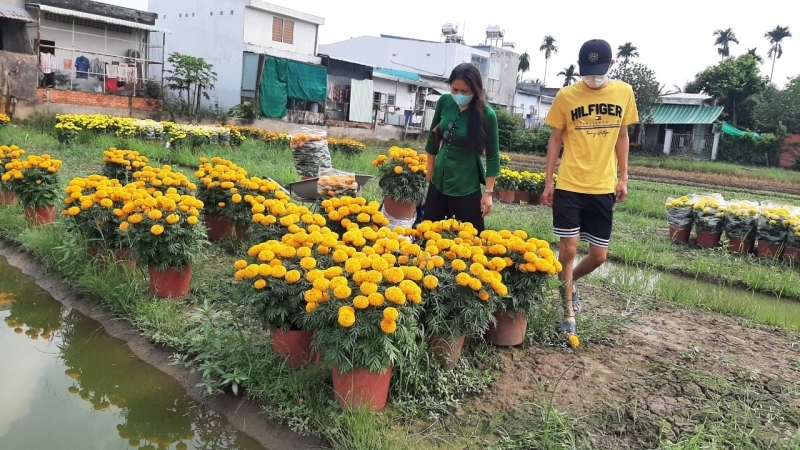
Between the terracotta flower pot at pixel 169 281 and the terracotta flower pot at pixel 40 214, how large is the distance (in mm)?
2444

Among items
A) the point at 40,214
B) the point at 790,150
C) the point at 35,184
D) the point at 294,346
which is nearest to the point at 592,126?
Answer: the point at 294,346

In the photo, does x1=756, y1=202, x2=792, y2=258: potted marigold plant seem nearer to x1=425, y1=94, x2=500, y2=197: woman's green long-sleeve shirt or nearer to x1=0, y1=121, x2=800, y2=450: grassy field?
x1=0, y1=121, x2=800, y2=450: grassy field

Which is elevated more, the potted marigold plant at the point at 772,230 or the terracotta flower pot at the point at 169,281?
the potted marigold plant at the point at 772,230

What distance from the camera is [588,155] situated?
3604 mm

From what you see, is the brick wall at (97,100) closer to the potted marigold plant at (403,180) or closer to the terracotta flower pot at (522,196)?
the terracotta flower pot at (522,196)

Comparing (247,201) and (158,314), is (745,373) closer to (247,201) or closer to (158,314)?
(158,314)

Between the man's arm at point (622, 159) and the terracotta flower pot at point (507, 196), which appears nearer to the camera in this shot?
the man's arm at point (622, 159)

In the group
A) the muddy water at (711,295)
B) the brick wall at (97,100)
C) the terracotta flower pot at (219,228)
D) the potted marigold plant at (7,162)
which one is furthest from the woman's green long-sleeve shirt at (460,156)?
the brick wall at (97,100)

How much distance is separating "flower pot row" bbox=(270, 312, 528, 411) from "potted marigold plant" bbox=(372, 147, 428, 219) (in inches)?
105

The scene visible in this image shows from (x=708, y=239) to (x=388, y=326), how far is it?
745 centimetres

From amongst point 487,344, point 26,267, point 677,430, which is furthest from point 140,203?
point 677,430

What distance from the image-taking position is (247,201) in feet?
17.0

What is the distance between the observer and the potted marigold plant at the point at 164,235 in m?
3.80

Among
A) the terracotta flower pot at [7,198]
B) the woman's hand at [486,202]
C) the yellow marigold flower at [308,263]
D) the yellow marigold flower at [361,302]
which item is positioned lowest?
the terracotta flower pot at [7,198]
